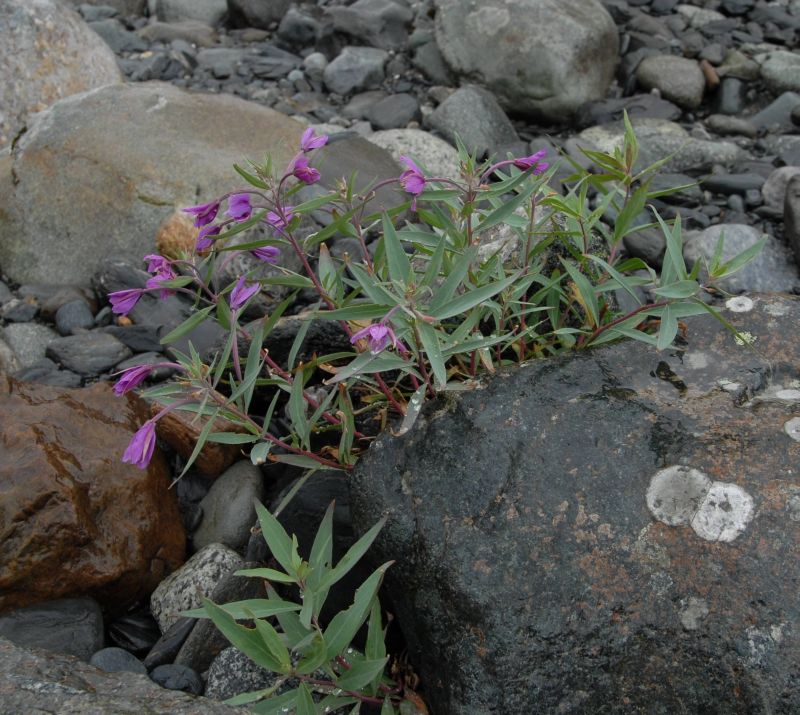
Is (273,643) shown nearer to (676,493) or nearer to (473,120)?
(676,493)

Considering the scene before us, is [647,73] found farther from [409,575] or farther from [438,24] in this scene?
[409,575]

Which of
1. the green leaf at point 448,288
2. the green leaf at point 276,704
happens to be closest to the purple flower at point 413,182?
the green leaf at point 448,288

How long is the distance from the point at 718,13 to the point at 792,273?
3872 millimetres

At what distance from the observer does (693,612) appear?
2.19m

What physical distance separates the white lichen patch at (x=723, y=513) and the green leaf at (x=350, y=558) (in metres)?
0.85

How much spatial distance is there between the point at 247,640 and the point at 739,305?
197 centimetres

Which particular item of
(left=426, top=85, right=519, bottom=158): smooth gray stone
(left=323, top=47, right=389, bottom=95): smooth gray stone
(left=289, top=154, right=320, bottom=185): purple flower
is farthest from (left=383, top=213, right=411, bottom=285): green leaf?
(left=323, top=47, right=389, bottom=95): smooth gray stone

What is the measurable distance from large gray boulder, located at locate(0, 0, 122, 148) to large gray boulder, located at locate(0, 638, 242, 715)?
449 cm

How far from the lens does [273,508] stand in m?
3.21

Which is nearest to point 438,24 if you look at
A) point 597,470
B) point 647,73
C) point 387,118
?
point 387,118

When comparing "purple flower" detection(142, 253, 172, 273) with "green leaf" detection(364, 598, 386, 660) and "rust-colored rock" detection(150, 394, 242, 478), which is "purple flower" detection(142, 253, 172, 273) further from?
"green leaf" detection(364, 598, 386, 660)

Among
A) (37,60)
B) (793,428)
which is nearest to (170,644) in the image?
(793,428)

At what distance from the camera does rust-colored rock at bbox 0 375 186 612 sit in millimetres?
2891

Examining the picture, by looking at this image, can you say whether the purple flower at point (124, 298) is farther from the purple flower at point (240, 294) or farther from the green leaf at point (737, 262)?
the green leaf at point (737, 262)
